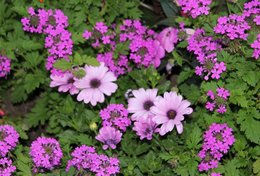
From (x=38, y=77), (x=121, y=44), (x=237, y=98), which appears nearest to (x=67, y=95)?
(x=38, y=77)

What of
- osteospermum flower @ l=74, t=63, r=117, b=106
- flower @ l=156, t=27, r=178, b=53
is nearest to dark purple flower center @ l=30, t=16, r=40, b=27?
osteospermum flower @ l=74, t=63, r=117, b=106

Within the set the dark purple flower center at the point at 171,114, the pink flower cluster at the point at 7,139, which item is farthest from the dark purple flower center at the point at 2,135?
the dark purple flower center at the point at 171,114

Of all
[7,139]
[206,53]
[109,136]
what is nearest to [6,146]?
[7,139]

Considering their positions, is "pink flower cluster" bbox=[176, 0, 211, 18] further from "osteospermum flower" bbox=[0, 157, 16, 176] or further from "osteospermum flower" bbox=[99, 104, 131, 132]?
"osteospermum flower" bbox=[0, 157, 16, 176]

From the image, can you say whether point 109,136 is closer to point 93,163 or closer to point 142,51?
point 93,163

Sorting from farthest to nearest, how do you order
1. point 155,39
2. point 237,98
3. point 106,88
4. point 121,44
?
point 155,39, point 121,44, point 106,88, point 237,98

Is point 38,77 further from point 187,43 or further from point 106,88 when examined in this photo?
point 187,43
